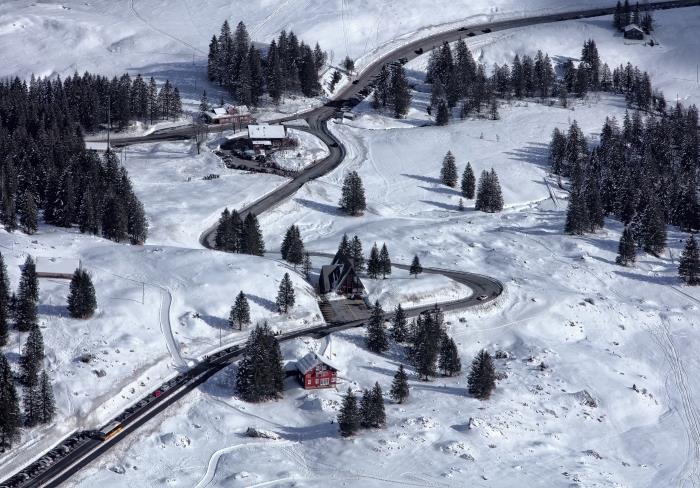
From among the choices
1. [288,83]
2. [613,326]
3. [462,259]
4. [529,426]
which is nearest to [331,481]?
[529,426]

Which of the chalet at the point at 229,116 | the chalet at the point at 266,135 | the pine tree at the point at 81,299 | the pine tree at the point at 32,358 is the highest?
the chalet at the point at 229,116

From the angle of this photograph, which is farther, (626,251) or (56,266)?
(626,251)

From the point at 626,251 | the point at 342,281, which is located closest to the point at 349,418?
the point at 342,281

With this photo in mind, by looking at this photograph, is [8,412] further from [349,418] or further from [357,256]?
[357,256]

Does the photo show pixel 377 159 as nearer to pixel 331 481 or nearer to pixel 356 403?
pixel 356 403

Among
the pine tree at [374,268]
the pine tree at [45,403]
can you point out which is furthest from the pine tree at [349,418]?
the pine tree at [374,268]

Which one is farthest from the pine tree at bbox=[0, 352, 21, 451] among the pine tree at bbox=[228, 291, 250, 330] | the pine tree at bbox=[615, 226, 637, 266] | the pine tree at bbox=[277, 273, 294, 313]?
the pine tree at bbox=[615, 226, 637, 266]

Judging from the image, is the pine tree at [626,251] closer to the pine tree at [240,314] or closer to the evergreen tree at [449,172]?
the evergreen tree at [449,172]
